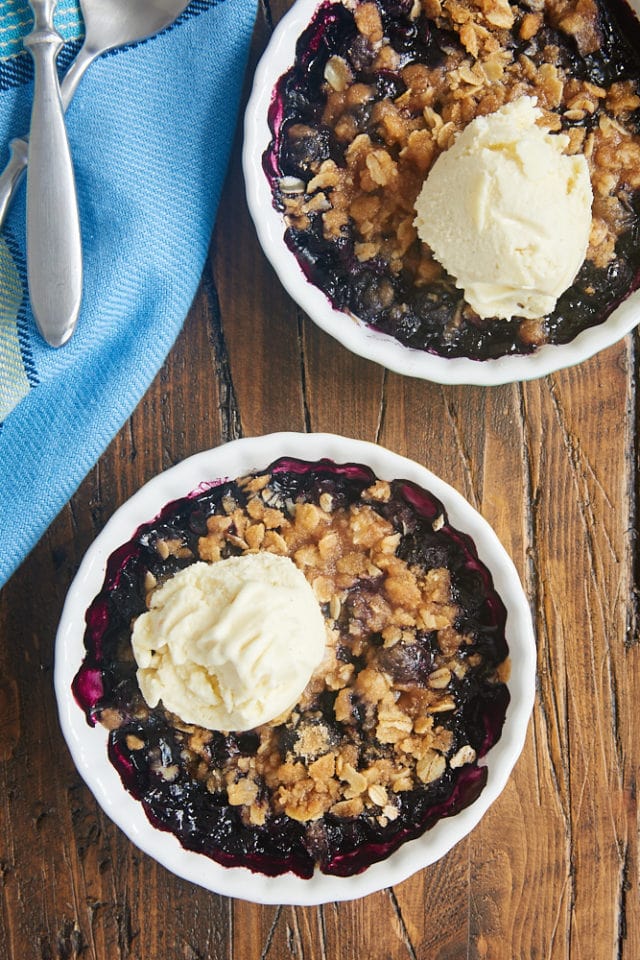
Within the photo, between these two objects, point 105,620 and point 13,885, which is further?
point 13,885

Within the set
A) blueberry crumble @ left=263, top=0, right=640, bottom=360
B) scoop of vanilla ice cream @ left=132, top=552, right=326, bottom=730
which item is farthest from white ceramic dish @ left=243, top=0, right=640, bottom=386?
scoop of vanilla ice cream @ left=132, top=552, right=326, bottom=730

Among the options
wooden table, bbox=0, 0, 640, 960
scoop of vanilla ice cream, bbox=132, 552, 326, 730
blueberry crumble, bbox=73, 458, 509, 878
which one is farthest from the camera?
wooden table, bbox=0, 0, 640, 960

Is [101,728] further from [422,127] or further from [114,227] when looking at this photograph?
[422,127]

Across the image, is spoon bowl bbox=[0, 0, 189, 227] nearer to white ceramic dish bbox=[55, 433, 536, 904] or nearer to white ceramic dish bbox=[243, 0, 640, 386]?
white ceramic dish bbox=[243, 0, 640, 386]

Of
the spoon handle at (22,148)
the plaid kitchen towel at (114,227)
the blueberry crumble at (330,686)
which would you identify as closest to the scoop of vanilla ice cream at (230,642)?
the blueberry crumble at (330,686)

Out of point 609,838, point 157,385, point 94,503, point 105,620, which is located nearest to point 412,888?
point 609,838

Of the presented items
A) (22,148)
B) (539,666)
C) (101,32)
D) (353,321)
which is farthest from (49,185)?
(539,666)

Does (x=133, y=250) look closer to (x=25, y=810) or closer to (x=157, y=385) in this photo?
Result: (x=157, y=385)
